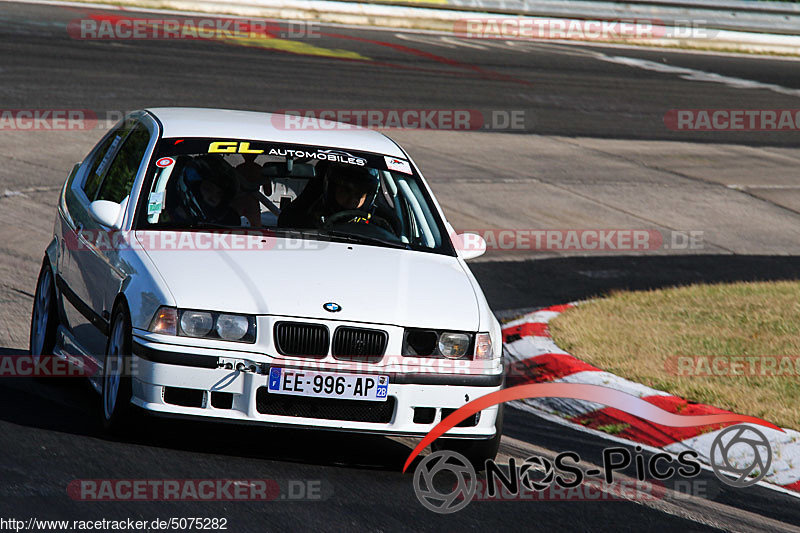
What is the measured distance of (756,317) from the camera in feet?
32.1

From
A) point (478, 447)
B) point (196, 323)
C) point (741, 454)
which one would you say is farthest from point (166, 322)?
point (741, 454)

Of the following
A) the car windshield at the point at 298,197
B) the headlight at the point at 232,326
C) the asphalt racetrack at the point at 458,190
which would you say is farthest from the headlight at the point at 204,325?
the car windshield at the point at 298,197

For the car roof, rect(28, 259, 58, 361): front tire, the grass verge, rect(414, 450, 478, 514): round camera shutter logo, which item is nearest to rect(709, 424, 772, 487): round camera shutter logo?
the grass verge

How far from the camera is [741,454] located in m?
6.86

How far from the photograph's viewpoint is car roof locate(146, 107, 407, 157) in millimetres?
7148

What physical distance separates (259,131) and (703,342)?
3.55 metres

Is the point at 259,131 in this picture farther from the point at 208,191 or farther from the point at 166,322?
the point at 166,322

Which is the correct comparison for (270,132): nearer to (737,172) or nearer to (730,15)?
(737,172)

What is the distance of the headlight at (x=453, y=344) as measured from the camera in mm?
5941

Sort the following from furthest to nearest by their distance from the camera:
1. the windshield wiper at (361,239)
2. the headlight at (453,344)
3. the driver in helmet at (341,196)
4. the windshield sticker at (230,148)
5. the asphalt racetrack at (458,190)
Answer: the driver in helmet at (341,196), the windshield sticker at (230,148), the windshield wiper at (361,239), the headlight at (453,344), the asphalt racetrack at (458,190)

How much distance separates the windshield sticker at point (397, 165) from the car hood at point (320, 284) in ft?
2.71

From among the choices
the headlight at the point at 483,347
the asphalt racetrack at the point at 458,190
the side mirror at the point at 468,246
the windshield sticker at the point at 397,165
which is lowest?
the asphalt racetrack at the point at 458,190

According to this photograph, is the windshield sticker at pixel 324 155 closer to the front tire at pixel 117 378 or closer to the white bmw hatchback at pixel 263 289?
the white bmw hatchback at pixel 263 289

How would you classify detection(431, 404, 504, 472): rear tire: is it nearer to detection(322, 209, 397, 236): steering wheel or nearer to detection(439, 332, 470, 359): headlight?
detection(439, 332, 470, 359): headlight
